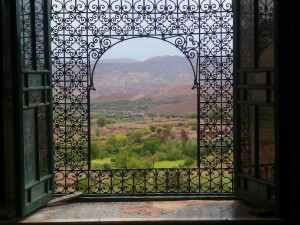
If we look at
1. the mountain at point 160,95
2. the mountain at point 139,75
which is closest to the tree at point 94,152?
the mountain at point 160,95

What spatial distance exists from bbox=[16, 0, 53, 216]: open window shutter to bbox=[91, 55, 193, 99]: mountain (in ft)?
25.3

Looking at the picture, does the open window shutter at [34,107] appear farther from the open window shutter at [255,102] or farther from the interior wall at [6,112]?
the open window shutter at [255,102]

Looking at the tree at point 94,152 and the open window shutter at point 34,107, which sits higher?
the open window shutter at point 34,107

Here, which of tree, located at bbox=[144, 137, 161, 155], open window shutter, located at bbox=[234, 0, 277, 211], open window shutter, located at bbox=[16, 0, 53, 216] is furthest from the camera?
tree, located at bbox=[144, 137, 161, 155]

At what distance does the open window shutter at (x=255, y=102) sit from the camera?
4.57 m

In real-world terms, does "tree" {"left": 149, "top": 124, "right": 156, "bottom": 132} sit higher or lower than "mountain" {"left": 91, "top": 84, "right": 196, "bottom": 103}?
lower

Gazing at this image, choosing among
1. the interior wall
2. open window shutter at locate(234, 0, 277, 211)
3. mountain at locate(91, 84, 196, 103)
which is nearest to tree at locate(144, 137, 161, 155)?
mountain at locate(91, 84, 196, 103)

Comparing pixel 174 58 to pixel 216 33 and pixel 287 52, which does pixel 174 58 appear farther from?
pixel 287 52

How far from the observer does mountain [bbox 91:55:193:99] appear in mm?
12984

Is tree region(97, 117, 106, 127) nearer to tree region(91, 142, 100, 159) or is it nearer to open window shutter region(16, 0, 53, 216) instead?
tree region(91, 142, 100, 159)

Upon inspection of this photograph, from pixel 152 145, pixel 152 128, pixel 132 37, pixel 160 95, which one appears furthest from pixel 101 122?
pixel 132 37

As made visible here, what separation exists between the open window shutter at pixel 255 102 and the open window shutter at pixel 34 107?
6.30 ft

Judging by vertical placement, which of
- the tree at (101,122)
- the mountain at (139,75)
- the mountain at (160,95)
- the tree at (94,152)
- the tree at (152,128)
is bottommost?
the tree at (94,152)

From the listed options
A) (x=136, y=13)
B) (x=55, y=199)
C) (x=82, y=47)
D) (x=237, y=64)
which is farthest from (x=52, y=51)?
(x=237, y=64)
